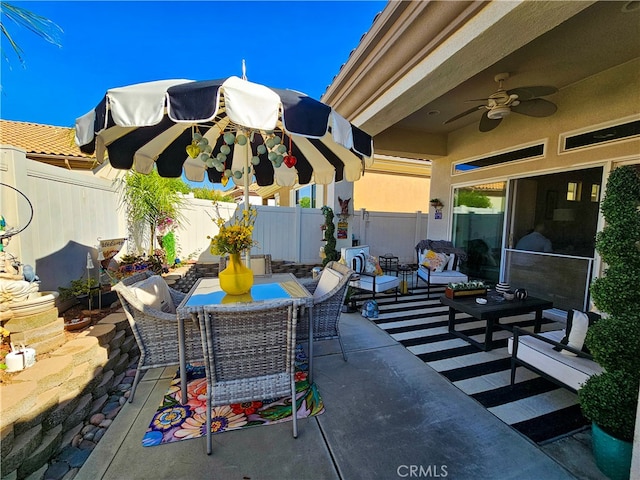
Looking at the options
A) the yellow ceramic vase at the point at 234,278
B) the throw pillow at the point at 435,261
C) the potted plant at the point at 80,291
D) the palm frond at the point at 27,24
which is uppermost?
the palm frond at the point at 27,24

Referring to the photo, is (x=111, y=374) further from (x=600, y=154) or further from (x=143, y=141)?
(x=600, y=154)

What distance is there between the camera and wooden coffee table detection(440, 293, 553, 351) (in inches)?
120

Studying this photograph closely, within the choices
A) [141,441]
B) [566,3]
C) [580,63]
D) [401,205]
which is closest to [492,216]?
[580,63]

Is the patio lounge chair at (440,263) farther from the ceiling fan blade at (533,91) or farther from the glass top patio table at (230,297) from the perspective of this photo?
the glass top patio table at (230,297)

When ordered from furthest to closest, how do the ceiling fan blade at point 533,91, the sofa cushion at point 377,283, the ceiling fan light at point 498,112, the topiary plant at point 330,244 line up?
the topiary plant at point 330,244, the sofa cushion at point 377,283, the ceiling fan light at point 498,112, the ceiling fan blade at point 533,91

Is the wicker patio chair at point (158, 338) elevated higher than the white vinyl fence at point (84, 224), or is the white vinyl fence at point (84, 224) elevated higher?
the white vinyl fence at point (84, 224)

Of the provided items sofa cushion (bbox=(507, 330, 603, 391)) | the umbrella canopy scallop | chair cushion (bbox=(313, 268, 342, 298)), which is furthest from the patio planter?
the umbrella canopy scallop

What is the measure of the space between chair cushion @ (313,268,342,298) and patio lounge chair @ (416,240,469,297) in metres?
2.85

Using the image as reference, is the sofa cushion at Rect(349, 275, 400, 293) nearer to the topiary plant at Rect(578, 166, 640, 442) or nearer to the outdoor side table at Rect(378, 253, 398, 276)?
the outdoor side table at Rect(378, 253, 398, 276)

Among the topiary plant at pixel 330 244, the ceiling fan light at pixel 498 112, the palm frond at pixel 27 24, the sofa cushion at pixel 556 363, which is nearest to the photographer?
the palm frond at pixel 27 24

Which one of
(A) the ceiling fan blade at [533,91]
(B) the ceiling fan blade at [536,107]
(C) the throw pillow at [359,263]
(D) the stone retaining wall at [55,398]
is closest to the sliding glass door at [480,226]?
(B) the ceiling fan blade at [536,107]

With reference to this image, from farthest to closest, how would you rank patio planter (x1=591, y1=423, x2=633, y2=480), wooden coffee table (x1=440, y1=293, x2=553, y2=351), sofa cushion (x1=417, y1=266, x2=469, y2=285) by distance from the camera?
sofa cushion (x1=417, y1=266, x2=469, y2=285) < wooden coffee table (x1=440, y1=293, x2=553, y2=351) < patio planter (x1=591, y1=423, x2=633, y2=480)

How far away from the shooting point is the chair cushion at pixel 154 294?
2.32 meters

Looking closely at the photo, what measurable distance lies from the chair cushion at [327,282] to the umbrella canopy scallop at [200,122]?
4.21 ft
